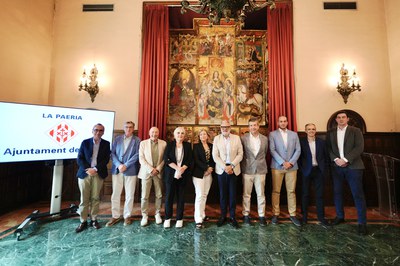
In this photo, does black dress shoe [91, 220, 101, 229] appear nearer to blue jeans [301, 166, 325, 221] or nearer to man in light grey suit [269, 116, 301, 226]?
man in light grey suit [269, 116, 301, 226]

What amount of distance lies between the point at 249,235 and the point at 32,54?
576 centimetres

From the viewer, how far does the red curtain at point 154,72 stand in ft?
14.1

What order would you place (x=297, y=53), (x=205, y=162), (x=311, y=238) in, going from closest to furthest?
(x=311, y=238), (x=205, y=162), (x=297, y=53)

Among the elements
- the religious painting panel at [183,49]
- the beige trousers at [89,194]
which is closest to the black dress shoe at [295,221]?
the beige trousers at [89,194]

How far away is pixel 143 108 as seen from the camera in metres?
4.34

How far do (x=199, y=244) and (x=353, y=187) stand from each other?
2579mm

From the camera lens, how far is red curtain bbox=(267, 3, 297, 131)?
4.29 metres

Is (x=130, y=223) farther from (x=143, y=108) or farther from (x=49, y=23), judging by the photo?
(x=49, y=23)

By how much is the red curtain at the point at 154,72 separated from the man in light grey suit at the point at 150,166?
3.84 feet

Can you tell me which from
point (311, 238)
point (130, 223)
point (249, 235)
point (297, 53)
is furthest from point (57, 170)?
point (297, 53)

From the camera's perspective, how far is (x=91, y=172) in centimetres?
287

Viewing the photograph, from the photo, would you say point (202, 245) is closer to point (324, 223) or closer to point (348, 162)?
point (324, 223)

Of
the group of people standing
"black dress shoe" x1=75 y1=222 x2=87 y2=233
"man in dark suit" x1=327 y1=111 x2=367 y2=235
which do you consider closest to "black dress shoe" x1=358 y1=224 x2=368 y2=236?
"man in dark suit" x1=327 y1=111 x2=367 y2=235

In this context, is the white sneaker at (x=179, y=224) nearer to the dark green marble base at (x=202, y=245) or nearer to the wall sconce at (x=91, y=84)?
the dark green marble base at (x=202, y=245)
